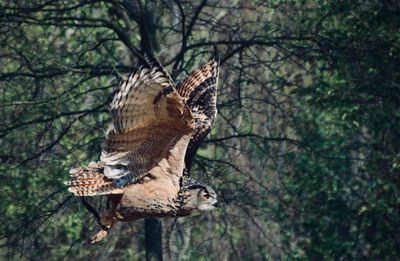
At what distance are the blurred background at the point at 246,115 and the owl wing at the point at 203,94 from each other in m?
1.10

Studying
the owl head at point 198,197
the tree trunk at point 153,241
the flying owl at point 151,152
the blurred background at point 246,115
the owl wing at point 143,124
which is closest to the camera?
the owl wing at point 143,124

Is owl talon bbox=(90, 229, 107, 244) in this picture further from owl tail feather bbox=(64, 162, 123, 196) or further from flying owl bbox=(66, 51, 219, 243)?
owl tail feather bbox=(64, 162, 123, 196)

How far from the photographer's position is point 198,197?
8219 millimetres

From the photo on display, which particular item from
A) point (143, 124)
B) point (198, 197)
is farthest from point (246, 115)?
point (143, 124)

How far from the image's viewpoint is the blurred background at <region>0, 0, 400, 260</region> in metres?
9.97

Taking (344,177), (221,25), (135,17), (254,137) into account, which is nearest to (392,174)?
(344,177)

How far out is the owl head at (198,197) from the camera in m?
8.16

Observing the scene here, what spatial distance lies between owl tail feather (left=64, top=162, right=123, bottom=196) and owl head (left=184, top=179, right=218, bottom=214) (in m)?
0.59

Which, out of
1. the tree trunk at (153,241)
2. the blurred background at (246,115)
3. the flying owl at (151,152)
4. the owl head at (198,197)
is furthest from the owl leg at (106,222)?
the tree trunk at (153,241)

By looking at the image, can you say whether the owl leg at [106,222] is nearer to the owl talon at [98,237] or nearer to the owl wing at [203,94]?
the owl talon at [98,237]

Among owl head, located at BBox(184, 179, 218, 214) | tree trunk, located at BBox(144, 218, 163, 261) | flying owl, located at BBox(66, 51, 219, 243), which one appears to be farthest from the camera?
tree trunk, located at BBox(144, 218, 163, 261)

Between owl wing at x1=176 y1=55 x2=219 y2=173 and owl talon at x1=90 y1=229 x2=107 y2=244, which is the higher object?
owl wing at x1=176 y1=55 x2=219 y2=173

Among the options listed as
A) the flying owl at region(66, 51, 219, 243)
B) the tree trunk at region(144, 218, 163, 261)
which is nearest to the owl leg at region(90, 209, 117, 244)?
the flying owl at region(66, 51, 219, 243)

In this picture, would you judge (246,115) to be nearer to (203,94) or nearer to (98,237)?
(203,94)
